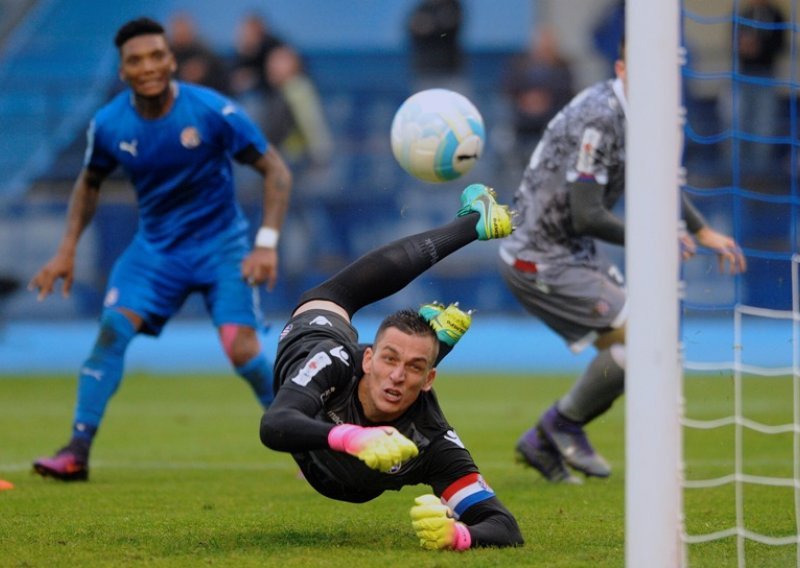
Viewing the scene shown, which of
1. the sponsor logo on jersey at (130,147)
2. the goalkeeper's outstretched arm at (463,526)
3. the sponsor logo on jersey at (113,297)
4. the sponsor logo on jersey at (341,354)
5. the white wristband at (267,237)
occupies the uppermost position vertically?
the sponsor logo on jersey at (130,147)

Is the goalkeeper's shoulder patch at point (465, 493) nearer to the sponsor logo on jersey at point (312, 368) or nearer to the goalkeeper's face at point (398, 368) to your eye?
the goalkeeper's face at point (398, 368)

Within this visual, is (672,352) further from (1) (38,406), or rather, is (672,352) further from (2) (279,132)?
(2) (279,132)

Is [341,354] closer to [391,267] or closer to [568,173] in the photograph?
[391,267]

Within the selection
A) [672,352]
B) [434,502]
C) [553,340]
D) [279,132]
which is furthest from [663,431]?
[279,132]

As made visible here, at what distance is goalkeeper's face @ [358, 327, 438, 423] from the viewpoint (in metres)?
5.40

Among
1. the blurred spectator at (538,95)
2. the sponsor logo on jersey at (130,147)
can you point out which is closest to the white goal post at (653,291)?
the sponsor logo on jersey at (130,147)

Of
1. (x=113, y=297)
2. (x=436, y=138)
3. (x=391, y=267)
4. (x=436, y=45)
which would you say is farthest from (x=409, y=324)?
(x=436, y=45)

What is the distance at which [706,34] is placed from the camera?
21.2 metres

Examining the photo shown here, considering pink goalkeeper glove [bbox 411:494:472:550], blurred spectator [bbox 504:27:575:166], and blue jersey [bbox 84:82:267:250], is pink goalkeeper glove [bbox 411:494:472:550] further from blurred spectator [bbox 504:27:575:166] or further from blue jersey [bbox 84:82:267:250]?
blurred spectator [bbox 504:27:575:166]

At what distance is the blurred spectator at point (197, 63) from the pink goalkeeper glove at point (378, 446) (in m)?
14.1

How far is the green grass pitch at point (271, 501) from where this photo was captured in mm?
5277

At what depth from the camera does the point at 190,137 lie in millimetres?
8234

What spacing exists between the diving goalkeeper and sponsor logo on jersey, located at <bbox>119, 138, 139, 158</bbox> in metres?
Result: 2.30

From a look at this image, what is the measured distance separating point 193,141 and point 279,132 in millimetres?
10900
